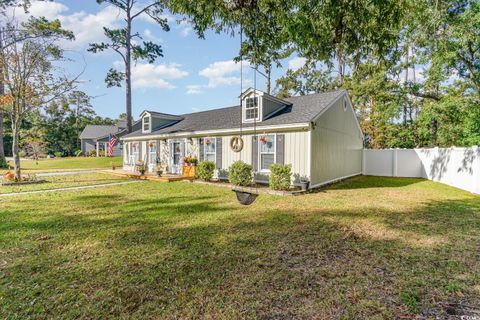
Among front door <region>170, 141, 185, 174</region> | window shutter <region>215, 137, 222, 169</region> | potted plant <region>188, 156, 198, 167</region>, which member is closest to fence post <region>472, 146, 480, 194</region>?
window shutter <region>215, 137, 222, 169</region>

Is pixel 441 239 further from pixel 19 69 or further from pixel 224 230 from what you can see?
pixel 19 69

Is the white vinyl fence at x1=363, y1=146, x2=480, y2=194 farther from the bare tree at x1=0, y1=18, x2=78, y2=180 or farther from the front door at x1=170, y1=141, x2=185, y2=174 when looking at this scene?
the bare tree at x1=0, y1=18, x2=78, y2=180

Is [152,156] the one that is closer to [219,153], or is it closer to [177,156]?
[177,156]

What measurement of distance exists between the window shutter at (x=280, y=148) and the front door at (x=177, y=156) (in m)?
6.30

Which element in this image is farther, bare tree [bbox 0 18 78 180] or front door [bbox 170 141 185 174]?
front door [bbox 170 141 185 174]

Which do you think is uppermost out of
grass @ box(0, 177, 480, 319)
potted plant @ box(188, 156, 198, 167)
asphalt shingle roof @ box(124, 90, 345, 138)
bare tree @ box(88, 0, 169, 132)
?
bare tree @ box(88, 0, 169, 132)

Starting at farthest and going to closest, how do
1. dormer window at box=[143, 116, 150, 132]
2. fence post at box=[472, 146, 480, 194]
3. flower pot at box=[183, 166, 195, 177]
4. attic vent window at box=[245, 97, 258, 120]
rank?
dormer window at box=[143, 116, 150, 132] < flower pot at box=[183, 166, 195, 177] < attic vent window at box=[245, 97, 258, 120] < fence post at box=[472, 146, 480, 194]

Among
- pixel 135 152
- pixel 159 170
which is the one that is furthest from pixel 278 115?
pixel 135 152

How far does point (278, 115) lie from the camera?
11.9m

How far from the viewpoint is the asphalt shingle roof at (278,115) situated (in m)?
10.8

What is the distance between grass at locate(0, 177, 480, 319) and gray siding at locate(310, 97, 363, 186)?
411 centimetres

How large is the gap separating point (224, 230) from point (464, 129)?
59.8 feet

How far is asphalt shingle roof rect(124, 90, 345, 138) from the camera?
10792 mm

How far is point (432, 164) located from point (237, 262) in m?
15.0
